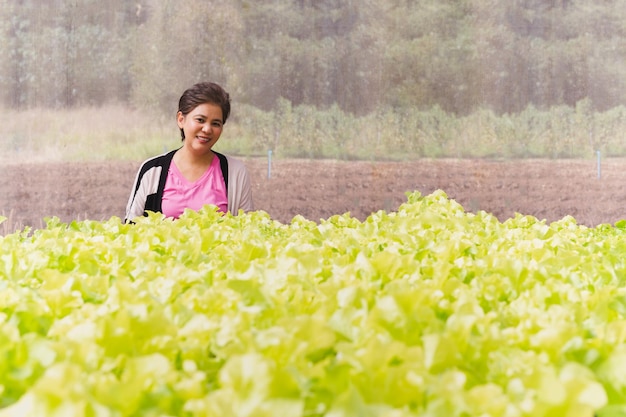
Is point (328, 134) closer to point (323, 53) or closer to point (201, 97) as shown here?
point (323, 53)

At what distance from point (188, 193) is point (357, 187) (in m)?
3.24

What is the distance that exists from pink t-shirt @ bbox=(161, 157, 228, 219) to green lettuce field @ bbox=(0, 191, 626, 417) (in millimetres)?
1798

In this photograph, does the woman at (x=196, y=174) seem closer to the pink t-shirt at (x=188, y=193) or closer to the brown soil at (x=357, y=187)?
the pink t-shirt at (x=188, y=193)

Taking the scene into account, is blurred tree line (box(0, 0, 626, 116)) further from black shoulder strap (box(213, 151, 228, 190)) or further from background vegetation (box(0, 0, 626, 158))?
black shoulder strap (box(213, 151, 228, 190))

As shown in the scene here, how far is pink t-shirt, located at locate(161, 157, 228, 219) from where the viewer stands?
3125 mm

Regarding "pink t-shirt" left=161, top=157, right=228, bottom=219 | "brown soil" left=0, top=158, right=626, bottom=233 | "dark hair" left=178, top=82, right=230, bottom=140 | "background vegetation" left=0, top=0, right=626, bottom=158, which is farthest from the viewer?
"background vegetation" left=0, top=0, right=626, bottom=158

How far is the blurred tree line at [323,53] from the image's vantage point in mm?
5965

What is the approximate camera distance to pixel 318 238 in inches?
66.7

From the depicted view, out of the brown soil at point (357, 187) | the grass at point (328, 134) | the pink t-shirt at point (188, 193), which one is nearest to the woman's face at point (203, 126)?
the pink t-shirt at point (188, 193)

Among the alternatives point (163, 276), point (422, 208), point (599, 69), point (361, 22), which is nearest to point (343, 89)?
point (361, 22)

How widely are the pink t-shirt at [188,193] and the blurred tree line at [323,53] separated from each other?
3033 millimetres

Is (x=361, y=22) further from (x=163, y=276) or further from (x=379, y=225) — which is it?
(x=163, y=276)

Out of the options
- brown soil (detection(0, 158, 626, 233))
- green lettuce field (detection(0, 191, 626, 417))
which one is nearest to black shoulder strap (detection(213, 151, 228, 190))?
green lettuce field (detection(0, 191, 626, 417))

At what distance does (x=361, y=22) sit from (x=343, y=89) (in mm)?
543
